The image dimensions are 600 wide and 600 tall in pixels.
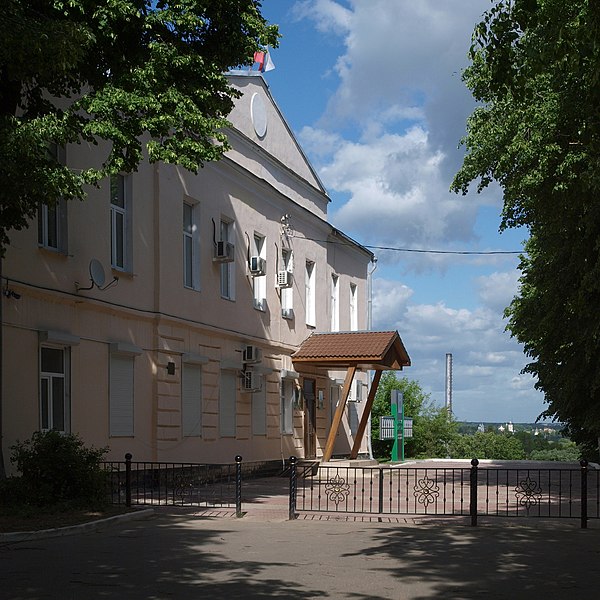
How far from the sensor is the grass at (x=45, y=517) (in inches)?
497

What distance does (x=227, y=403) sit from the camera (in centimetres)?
2434

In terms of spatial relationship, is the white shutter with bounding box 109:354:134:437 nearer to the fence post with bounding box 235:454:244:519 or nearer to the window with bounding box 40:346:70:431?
the window with bounding box 40:346:70:431

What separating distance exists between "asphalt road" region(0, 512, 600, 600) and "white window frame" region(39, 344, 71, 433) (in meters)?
3.55

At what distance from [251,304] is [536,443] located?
35.0 metres

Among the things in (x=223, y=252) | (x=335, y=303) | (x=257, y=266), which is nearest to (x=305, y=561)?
(x=223, y=252)

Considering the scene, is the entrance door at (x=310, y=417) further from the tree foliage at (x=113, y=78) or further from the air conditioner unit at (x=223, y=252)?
the tree foliage at (x=113, y=78)

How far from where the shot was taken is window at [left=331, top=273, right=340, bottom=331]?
33.4 meters

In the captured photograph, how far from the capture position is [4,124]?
12.4 m

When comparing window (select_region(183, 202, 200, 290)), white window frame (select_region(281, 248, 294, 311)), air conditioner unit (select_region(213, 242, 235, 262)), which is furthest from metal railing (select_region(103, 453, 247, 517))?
white window frame (select_region(281, 248, 294, 311))

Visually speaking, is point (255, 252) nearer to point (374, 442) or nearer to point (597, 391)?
point (597, 391)

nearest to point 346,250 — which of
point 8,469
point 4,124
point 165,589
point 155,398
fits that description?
point 155,398

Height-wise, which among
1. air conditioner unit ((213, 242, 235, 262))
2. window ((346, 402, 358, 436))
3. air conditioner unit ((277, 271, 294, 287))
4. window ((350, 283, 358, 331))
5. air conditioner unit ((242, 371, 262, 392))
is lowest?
window ((346, 402, 358, 436))

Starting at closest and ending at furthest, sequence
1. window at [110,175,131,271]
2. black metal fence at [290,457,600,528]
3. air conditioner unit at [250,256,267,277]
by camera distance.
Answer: black metal fence at [290,457,600,528], window at [110,175,131,271], air conditioner unit at [250,256,267,277]

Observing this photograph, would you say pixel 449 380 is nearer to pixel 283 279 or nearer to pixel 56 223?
pixel 283 279
